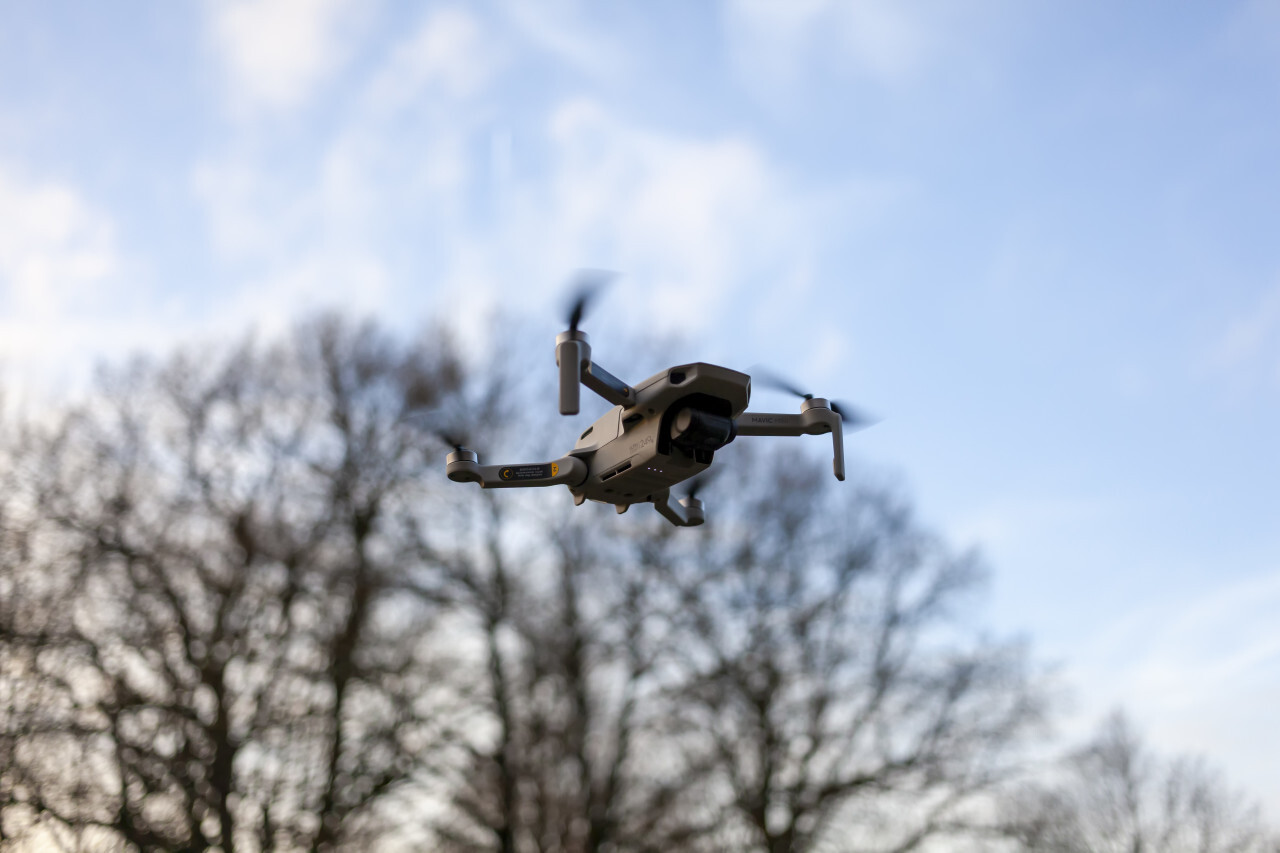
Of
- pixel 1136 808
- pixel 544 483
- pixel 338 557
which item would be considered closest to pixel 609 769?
pixel 338 557

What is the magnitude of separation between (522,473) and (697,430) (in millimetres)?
1014

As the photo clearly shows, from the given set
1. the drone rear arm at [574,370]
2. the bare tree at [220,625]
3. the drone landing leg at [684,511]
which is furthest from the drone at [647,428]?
the bare tree at [220,625]

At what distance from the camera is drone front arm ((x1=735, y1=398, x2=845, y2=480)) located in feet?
18.4

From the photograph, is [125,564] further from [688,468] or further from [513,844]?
[688,468]

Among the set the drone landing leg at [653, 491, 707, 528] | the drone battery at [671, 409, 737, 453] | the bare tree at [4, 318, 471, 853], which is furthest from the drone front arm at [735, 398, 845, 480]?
the bare tree at [4, 318, 471, 853]

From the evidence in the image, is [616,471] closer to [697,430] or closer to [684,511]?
[697,430]

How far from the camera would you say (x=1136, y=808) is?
31188 millimetres

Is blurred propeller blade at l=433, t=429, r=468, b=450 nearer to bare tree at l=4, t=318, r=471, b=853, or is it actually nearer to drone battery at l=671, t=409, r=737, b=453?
drone battery at l=671, t=409, r=737, b=453

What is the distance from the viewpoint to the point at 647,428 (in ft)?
17.3

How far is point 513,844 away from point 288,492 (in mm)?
5870

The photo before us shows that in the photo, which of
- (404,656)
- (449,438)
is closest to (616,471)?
(449,438)

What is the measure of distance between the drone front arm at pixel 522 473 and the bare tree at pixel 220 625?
8.81m

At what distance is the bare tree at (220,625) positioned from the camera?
12.5m

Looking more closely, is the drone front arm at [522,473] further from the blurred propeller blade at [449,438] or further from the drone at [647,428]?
the blurred propeller blade at [449,438]
